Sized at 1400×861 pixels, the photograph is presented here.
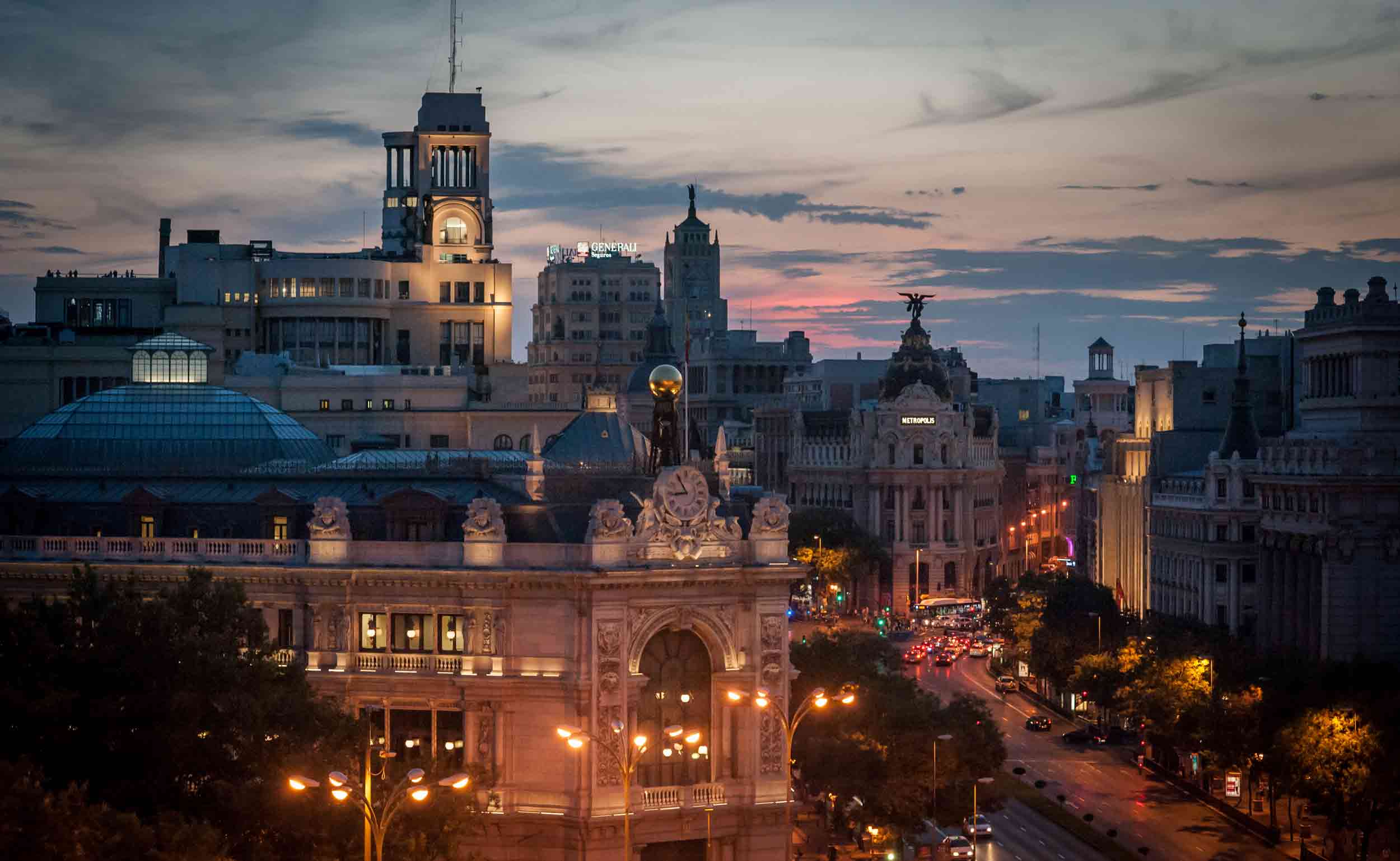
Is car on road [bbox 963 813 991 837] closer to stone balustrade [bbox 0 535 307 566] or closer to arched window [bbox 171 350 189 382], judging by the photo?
stone balustrade [bbox 0 535 307 566]

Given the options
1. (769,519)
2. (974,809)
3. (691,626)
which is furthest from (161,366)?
(974,809)

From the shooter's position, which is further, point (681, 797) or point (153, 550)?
point (153, 550)

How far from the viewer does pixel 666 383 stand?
132 m

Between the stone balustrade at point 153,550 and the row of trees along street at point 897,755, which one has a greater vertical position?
the stone balustrade at point 153,550

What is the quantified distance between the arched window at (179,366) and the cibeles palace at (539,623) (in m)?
22.7

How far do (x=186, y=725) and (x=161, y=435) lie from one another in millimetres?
40143

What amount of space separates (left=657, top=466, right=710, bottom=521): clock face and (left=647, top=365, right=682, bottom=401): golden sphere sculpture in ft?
55.9

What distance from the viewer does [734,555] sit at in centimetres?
11462

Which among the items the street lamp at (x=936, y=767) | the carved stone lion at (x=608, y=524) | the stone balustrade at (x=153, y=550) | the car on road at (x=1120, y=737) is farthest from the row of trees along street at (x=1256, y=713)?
the stone balustrade at (x=153, y=550)

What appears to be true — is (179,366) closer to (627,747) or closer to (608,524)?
(608,524)

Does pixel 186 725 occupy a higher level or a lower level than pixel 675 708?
higher

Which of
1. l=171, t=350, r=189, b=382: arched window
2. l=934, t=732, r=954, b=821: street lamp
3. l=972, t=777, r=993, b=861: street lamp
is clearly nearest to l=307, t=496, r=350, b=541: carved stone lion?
l=171, t=350, r=189, b=382: arched window

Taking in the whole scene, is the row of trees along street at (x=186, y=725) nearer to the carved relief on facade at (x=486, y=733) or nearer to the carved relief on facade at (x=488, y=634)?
the carved relief on facade at (x=486, y=733)

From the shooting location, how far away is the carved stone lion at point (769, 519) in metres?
115
